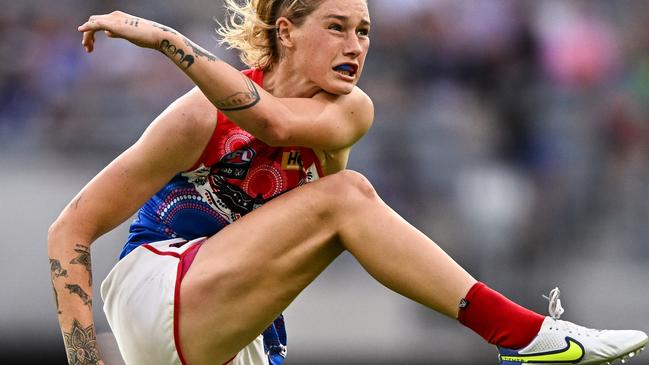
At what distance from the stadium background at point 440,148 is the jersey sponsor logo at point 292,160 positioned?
2420 millimetres

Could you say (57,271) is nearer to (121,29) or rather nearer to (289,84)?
(121,29)

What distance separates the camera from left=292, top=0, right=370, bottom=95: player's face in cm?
358

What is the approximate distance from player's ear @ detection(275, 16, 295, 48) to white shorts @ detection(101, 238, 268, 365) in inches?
26.4

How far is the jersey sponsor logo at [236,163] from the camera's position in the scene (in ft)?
11.8

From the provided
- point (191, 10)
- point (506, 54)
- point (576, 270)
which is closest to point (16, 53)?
point (191, 10)

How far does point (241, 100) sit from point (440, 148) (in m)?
A: 3.30

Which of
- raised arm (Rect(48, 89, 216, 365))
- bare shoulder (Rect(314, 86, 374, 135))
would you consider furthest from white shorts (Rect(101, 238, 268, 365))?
bare shoulder (Rect(314, 86, 374, 135))

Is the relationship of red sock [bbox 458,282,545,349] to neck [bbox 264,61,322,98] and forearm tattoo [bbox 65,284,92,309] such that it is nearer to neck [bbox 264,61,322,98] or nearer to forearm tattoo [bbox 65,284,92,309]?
neck [bbox 264,61,322,98]

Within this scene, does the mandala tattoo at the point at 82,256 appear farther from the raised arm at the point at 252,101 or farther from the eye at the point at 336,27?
the eye at the point at 336,27

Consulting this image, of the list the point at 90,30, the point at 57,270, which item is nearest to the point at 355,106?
the point at 90,30

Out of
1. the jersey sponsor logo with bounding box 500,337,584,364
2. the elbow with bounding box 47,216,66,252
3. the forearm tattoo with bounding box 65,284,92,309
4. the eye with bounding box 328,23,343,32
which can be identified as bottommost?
the jersey sponsor logo with bounding box 500,337,584,364

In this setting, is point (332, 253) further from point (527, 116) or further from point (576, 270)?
point (527, 116)

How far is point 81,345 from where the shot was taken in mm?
3434

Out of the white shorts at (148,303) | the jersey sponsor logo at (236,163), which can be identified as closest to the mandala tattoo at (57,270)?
the white shorts at (148,303)
